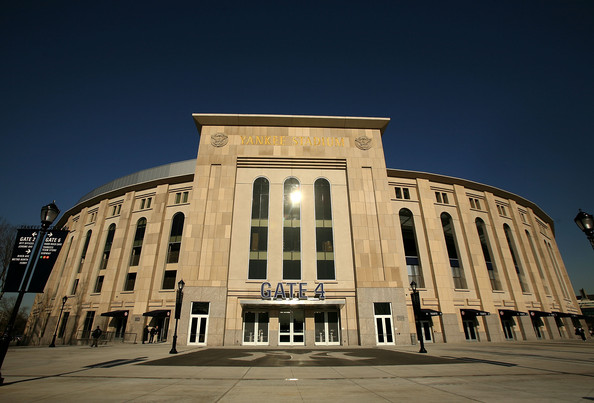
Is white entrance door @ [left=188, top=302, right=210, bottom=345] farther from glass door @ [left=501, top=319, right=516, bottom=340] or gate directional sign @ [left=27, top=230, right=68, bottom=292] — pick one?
glass door @ [left=501, top=319, right=516, bottom=340]

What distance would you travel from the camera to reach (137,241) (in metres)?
39.0

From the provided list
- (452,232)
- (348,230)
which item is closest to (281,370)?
(348,230)

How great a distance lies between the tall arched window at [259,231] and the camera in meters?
28.3

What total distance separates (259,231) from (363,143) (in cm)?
1641

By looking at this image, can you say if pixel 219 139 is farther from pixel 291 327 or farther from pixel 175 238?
pixel 291 327

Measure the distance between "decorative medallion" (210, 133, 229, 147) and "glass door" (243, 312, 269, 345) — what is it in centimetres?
1904

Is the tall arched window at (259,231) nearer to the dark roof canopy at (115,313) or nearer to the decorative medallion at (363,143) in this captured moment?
the decorative medallion at (363,143)

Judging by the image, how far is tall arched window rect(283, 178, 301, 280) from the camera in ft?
93.2

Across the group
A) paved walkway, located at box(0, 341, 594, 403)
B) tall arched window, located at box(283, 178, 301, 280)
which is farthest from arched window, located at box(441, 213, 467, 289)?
paved walkway, located at box(0, 341, 594, 403)

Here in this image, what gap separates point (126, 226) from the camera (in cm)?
3938

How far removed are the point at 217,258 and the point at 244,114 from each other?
55.9 feet

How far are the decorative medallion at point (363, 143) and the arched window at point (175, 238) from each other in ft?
82.4

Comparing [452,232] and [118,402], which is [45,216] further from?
[452,232]

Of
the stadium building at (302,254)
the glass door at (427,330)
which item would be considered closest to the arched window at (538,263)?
the stadium building at (302,254)
